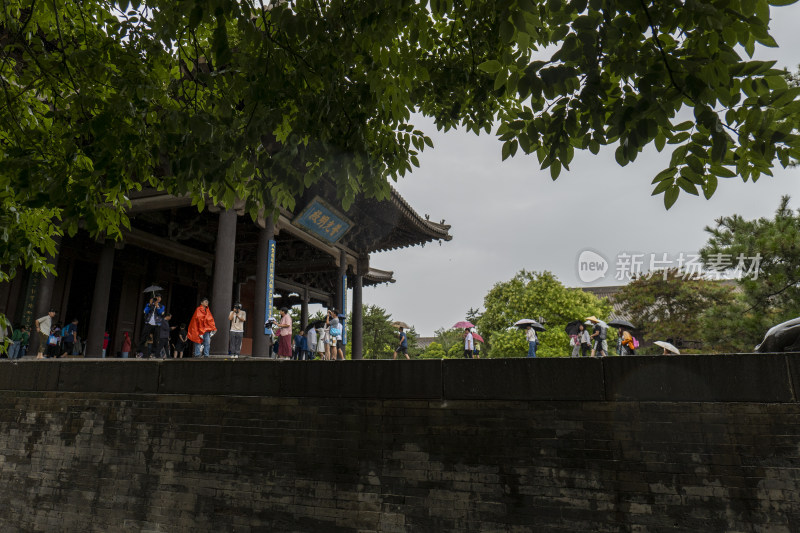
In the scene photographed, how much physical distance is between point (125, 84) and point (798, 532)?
4725 millimetres

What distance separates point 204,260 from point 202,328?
6212 mm

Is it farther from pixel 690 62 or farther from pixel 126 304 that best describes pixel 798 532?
pixel 126 304

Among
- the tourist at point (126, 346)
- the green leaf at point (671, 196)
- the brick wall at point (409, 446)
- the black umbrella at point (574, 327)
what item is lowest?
the brick wall at point (409, 446)

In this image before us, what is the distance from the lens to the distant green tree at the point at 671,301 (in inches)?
806

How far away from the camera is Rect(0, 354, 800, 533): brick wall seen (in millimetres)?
2688

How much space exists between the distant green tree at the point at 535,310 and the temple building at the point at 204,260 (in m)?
9.06

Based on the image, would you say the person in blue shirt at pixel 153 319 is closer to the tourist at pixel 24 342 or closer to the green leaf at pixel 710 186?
the tourist at pixel 24 342

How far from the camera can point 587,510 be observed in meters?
2.83

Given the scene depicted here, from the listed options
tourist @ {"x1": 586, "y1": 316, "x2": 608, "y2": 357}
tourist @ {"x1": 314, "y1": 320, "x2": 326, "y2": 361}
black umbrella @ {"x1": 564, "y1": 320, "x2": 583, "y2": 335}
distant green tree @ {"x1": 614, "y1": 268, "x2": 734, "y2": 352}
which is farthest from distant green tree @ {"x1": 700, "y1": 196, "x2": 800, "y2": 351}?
distant green tree @ {"x1": 614, "y1": 268, "x2": 734, "y2": 352}

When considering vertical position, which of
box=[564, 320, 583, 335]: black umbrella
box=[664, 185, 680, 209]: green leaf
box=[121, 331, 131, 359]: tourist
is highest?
box=[564, 320, 583, 335]: black umbrella

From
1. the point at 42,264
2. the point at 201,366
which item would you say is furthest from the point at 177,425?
the point at 42,264

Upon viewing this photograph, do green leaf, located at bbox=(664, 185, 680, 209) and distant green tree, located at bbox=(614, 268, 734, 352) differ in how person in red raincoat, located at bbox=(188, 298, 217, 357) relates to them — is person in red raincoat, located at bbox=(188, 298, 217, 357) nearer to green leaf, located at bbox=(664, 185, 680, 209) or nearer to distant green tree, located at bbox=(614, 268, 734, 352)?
green leaf, located at bbox=(664, 185, 680, 209)

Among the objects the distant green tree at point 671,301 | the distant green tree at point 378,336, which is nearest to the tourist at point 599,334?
the distant green tree at point 671,301

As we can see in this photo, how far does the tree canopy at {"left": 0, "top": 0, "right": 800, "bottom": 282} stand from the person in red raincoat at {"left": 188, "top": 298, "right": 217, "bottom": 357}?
4.11 metres
